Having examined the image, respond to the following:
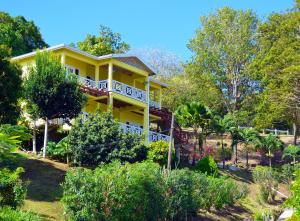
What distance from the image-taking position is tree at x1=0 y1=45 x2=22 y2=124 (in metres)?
26.5

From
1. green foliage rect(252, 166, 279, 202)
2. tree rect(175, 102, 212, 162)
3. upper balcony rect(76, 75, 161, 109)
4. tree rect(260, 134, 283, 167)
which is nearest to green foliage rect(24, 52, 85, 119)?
upper balcony rect(76, 75, 161, 109)

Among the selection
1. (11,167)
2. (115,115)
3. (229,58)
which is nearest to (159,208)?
(11,167)

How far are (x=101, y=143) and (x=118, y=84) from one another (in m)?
8.07

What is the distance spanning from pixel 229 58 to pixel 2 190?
37411 millimetres

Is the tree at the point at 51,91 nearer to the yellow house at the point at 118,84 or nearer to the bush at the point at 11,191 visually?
the yellow house at the point at 118,84

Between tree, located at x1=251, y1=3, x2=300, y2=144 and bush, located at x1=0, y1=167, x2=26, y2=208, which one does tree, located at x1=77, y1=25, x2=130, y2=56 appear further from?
bush, located at x1=0, y1=167, x2=26, y2=208

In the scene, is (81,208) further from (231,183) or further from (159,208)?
(231,183)

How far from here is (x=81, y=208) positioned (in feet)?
69.0

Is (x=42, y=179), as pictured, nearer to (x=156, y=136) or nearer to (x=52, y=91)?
(x=52, y=91)

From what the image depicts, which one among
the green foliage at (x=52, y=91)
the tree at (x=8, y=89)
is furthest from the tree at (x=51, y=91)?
the tree at (x=8, y=89)

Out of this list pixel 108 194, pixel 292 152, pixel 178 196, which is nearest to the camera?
pixel 108 194

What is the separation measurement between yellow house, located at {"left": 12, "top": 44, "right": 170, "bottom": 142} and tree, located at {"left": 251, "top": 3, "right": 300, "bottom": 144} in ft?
25.4

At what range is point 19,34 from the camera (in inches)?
1821

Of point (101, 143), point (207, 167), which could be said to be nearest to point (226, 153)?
point (207, 167)
